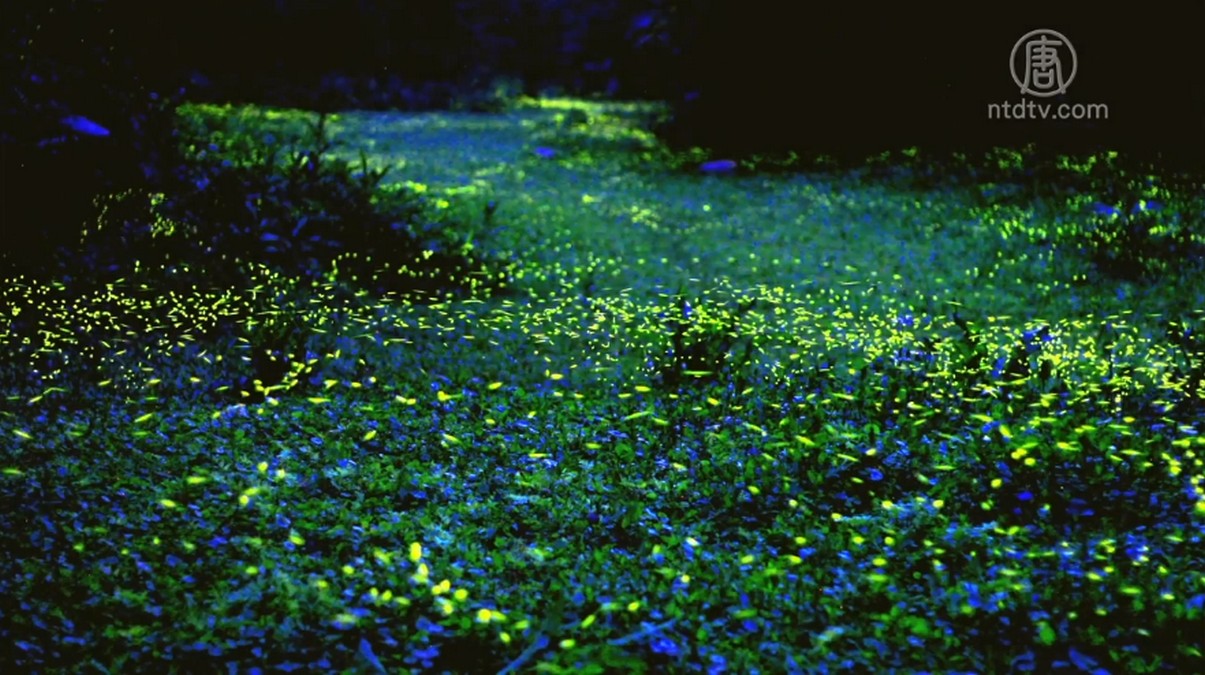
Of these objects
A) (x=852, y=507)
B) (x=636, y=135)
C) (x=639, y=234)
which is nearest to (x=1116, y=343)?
(x=852, y=507)

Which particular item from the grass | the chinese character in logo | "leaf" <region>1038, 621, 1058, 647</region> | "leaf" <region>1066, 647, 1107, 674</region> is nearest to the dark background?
the chinese character in logo

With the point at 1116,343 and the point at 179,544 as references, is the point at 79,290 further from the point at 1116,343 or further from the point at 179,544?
the point at 1116,343

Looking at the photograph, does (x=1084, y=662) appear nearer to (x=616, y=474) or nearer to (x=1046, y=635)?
(x=1046, y=635)

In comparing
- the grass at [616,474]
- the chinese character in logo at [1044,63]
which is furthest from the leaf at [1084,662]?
the chinese character in logo at [1044,63]

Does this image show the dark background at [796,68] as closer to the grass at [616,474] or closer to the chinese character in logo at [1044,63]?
the chinese character in logo at [1044,63]

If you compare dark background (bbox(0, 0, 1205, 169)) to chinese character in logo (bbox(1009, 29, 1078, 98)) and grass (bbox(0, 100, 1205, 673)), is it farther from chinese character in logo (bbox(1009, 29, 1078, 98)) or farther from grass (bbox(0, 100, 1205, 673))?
grass (bbox(0, 100, 1205, 673))
